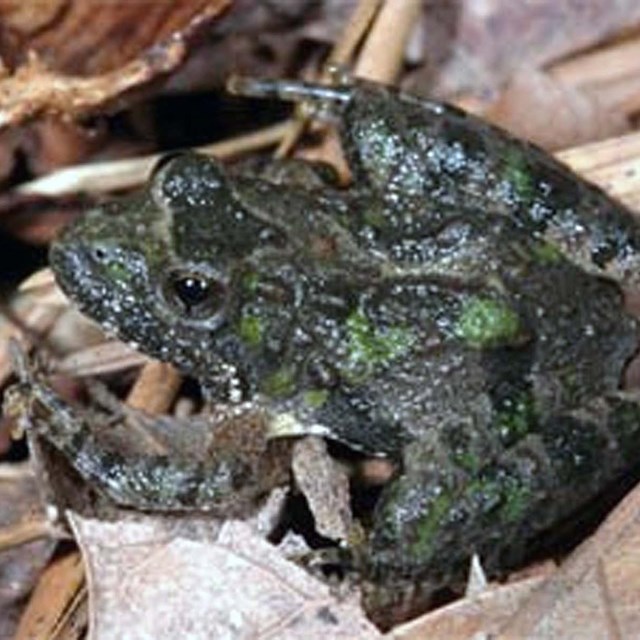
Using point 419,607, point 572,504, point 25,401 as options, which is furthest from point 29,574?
point 572,504

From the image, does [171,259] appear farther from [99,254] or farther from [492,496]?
[492,496]

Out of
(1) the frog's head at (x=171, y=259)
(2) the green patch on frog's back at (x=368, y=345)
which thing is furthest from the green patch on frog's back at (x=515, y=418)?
(1) the frog's head at (x=171, y=259)

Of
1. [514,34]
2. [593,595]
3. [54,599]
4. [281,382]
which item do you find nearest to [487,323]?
[281,382]

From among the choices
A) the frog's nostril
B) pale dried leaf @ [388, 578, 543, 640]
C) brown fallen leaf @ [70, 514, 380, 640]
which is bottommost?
brown fallen leaf @ [70, 514, 380, 640]

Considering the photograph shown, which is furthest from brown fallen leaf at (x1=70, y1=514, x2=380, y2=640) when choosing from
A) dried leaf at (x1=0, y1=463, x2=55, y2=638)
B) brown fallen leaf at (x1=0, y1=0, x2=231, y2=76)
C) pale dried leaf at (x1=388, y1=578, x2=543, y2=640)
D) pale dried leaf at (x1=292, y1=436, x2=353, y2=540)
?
brown fallen leaf at (x1=0, y1=0, x2=231, y2=76)

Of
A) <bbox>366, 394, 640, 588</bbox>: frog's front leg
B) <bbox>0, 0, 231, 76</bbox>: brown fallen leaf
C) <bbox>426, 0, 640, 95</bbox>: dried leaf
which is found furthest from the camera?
<bbox>426, 0, 640, 95</bbox>: dried leaf

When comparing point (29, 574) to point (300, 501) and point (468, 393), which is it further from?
point (468, 393)

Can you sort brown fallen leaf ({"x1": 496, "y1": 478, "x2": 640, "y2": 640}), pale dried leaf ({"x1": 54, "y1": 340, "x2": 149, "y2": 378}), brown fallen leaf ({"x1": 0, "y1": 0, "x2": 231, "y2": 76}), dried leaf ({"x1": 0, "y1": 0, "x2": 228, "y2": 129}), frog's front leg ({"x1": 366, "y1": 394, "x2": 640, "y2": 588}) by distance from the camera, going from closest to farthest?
brown fallen leaf ({"x1": 496, "y1": 478, "x2": 640, "y2": 640}) → frog's front leg ({"x1": 366, "y1": 394, "x2": 640, "y2": 588}) → pale dried leaf ({"x1": 54, "y1": 340, "x2": 149, "y2": 378}) → dried leaf ({"x1": 0, "y1": 0, "x2": 228, "y2": 129}) → brown fallen leaf ({"x1": 0, "y1": 0, "x2": 231, "y2": 76})

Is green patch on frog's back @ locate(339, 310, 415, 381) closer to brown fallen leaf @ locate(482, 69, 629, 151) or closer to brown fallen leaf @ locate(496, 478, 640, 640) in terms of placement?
brown fallen leaf @ locate(496, 478, 640, 640)
